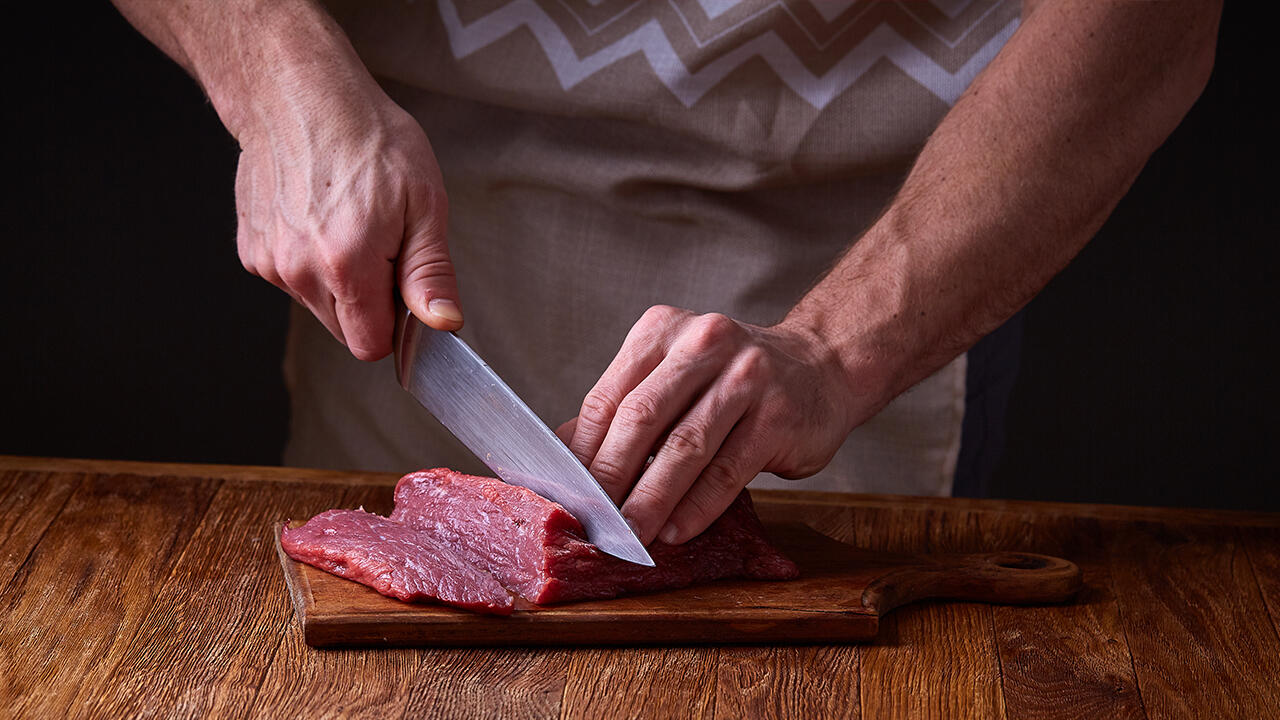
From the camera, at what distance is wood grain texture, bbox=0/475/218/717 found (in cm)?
153

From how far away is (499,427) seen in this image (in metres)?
1.83

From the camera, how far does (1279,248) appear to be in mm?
3670

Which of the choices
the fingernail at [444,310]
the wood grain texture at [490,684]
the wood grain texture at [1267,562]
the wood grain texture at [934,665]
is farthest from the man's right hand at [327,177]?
the wood grain texture at [1267,562]

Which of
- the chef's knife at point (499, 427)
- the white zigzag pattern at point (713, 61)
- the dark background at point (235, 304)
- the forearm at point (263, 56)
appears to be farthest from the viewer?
the dark background at point (235, 304)

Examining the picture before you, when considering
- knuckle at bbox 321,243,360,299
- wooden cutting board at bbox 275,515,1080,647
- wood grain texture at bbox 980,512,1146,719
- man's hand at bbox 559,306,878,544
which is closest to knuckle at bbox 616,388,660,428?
man's hand at bbox 559,306,878,544

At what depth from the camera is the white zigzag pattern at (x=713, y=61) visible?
2.29 meters

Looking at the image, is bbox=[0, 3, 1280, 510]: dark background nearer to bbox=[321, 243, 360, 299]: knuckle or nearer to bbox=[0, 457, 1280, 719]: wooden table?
bbox=[0, 457, 1280, 719]: wooden table

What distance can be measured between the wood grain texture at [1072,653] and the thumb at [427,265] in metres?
0.91

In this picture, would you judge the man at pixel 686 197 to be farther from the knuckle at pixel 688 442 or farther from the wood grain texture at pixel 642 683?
the wood grain texture at pixel 642 683

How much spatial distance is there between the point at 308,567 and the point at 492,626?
0.29 meters

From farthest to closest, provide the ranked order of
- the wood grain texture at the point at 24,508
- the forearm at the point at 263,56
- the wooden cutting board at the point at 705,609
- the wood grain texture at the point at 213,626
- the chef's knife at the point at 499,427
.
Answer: the forearm at the point at 263,56 → the wood grain texture at the point at 24,508 → the chef's knife at the point at 499,427 → the wooden cutting board at the point at 705,609 → the wood grain texture at the point at 213,626

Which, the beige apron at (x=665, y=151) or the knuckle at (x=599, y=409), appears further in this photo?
the beige apron at (x=665, y=151)

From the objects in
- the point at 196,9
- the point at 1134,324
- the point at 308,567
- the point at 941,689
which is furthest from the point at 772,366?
the point at 1134,324

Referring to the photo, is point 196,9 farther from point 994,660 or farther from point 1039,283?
point 994,660
